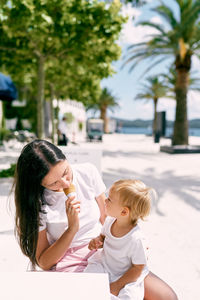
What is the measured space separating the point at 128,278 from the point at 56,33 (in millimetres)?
9235

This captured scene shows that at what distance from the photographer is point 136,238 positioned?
182 cm

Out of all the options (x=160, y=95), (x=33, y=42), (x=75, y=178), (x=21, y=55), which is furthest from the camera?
(x=160, y=95)

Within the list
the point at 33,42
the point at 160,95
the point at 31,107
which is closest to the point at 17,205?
the point at 33,42

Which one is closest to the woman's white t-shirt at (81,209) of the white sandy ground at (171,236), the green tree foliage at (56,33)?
the white sandy ground at (171,236)

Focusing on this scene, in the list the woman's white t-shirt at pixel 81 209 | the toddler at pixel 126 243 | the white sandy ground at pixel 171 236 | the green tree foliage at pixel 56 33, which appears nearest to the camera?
the toddler at pixel 126 243

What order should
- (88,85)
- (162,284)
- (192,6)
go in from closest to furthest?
1. (162,284)
2. (192,6)
3. (88,85)

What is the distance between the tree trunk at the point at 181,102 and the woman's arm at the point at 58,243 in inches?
693

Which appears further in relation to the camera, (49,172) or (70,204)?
(49,172)

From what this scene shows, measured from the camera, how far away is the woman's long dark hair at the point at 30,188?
1.90 m

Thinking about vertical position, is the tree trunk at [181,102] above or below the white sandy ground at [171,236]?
above

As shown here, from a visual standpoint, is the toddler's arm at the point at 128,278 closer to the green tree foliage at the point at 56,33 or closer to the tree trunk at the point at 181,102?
the green tree foliage at the point at 56,33

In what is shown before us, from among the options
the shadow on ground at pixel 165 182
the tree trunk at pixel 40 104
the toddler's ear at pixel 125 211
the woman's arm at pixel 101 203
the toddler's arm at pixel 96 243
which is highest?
the tree trunk at pixel 40 104

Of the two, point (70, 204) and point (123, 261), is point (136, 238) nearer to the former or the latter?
point (123, 261)

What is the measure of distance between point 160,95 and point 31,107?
2000cm
